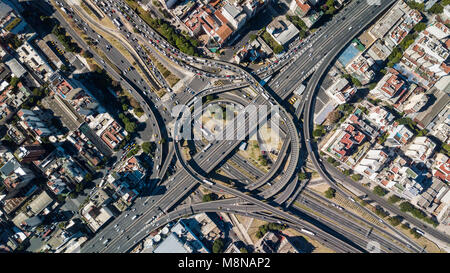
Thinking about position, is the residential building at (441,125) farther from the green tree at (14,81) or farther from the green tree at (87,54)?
the green tree at (14,81)

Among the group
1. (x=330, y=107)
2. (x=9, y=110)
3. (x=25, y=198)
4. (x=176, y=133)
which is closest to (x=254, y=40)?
(x=330, y=107)

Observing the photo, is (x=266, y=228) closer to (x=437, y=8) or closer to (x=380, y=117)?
(x=380, y=117)

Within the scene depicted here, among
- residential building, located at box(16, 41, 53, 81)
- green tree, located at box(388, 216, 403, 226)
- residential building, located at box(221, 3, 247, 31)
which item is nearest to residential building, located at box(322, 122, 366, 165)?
green tree, located at box(388, 216, 403, 226)

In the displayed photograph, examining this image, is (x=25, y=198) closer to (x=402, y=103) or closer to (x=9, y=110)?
(x=9, y=110)

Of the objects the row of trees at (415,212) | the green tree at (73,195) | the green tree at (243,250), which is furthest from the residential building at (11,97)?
the row of trees at (415,212)

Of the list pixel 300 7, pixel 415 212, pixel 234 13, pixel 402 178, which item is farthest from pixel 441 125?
pixel 234 13

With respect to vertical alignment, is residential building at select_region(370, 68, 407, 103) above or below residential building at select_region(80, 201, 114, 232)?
below

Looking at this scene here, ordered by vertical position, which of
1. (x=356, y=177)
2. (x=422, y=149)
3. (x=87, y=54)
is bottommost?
(x=422, y=149)

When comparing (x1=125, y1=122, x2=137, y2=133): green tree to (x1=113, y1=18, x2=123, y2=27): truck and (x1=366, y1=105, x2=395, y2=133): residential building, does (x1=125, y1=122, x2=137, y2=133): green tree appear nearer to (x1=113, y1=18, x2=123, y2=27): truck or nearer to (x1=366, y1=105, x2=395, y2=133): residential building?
(x1=113, y1=18, x2=123, y2=27): truck
